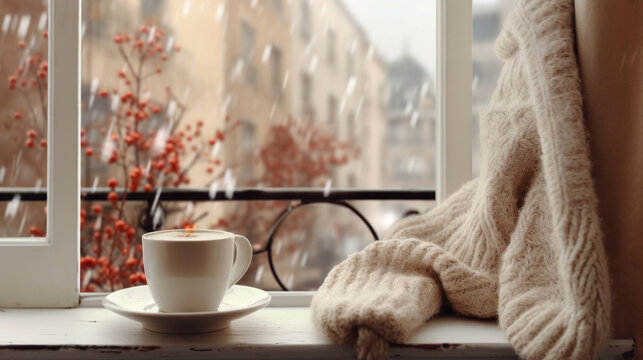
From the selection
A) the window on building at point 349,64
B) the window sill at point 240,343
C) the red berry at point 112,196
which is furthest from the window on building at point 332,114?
the window sill at point 240,343

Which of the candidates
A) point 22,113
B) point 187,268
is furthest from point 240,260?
point 22,113

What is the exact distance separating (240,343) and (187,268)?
0.11 metres

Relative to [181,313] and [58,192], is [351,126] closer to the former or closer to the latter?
[58,192]

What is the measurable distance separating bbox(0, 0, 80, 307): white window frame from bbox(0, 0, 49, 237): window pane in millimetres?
253

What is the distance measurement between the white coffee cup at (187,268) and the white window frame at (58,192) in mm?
260

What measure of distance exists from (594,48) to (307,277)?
2.04 metres

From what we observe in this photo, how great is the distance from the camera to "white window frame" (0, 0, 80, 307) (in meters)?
0.85

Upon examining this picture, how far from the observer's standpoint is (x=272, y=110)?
99.7 inches

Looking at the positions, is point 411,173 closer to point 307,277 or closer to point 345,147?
point 345,147

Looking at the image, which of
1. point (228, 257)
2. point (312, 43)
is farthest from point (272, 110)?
point (228, 257)

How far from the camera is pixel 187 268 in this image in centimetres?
65

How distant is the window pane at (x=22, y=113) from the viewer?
1.16 metres

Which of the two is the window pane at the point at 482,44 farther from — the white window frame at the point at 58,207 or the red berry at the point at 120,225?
the red berry at the point at 120,225

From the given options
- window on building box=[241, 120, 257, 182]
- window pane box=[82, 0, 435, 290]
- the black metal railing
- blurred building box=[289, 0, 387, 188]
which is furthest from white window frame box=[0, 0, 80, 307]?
window on building box=[241, 120, 257, 182]
